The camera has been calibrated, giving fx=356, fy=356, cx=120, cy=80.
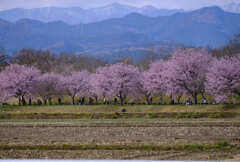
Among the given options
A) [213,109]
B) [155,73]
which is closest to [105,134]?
[213,109]

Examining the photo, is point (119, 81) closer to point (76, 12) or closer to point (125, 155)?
point (76, 12)

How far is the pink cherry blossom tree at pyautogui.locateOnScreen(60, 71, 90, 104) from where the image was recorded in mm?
49406

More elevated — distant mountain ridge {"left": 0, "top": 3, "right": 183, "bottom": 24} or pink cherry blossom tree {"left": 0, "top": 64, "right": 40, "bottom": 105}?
distant mountain ridge {"left": 0, "top": 3, "right": 183, "bottom": 24}

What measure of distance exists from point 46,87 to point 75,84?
4.53m

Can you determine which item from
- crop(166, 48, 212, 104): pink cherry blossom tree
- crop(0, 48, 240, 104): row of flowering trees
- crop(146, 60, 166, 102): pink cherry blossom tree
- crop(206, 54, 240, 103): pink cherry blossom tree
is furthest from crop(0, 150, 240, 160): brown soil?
crop(146, 60, 166, 102): pink cherry blossom tree

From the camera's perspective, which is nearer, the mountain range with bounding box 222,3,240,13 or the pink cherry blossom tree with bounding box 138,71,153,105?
the mountain range with bounding box 222,3,240,13

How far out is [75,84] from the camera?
49.7 m

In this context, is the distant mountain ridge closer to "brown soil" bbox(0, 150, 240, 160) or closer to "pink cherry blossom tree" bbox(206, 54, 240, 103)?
"brown soil" bbox(0, 150, 240, 160)

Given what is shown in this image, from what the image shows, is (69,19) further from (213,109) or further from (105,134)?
(213,109)

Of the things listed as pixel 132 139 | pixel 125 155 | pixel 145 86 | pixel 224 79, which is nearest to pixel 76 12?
pixel 132 139

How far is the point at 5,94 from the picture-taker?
42.5m

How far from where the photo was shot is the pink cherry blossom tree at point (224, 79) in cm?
2998

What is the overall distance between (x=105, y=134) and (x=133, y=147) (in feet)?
15.8

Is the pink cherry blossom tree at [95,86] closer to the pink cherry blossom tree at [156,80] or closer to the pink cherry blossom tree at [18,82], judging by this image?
the pink cherry blossom tree at [156,80]
